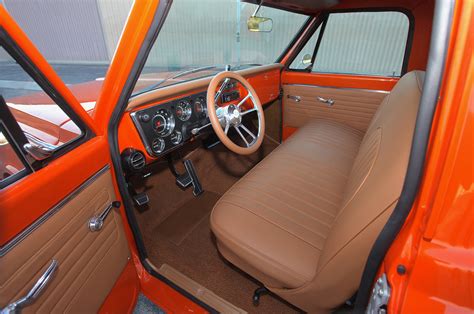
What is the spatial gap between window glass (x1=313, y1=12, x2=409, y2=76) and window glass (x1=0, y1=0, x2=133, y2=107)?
2.15 m

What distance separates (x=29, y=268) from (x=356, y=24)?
9.51 feet

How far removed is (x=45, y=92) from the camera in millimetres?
816

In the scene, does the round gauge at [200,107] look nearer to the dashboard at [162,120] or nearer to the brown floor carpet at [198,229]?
the dashboard at [162,120]

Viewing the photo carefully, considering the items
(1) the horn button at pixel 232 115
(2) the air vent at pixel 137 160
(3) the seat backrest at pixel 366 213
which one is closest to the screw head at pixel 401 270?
(3) the seat backrest at pixel 366 213

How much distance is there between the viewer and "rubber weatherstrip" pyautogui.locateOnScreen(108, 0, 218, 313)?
0.94 metres

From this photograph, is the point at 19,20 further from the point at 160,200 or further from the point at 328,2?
the point at 328,2

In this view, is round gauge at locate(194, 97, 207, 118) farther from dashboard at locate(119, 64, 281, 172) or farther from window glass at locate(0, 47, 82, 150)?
window glass at locate(0, 47, 82, 150)

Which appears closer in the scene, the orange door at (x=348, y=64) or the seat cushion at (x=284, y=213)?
the seat cushion at (x=284, y=213)

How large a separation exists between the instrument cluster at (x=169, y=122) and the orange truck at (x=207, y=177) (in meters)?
0.01

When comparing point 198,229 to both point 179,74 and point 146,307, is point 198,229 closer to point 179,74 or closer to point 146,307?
point 146,307

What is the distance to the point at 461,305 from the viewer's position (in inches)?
21.5

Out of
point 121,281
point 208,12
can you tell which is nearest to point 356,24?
point 208,12

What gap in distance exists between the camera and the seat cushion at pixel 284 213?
1.12 meters

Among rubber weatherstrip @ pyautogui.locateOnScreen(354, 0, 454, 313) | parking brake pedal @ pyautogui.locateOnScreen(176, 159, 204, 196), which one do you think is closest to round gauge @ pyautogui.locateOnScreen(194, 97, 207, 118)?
parking brake pedal @ pyautogui.locateOnScreen(176, 159, 204, 196)
